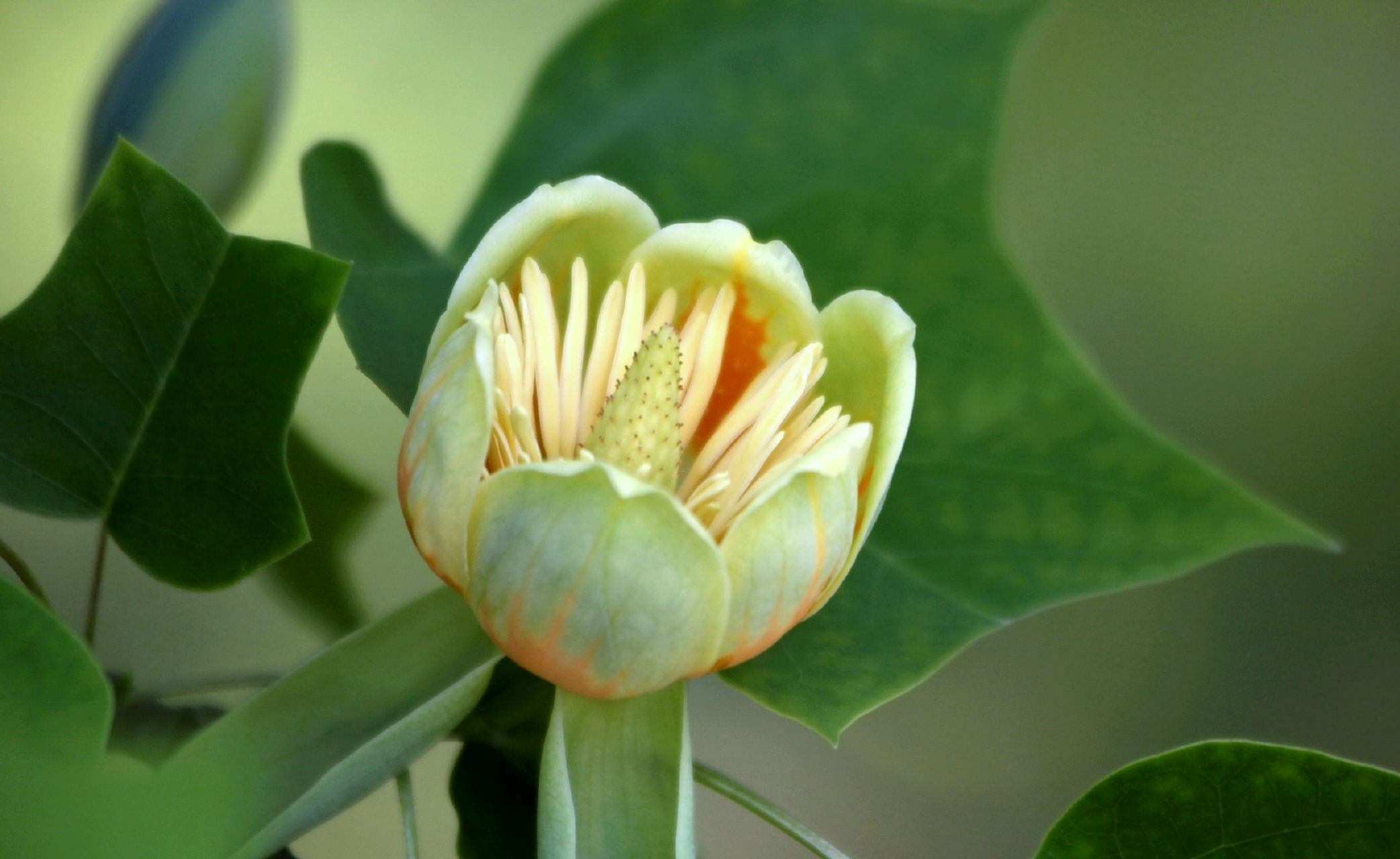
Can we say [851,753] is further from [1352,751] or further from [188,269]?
[188,269]

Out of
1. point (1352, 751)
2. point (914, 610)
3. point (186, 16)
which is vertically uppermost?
point (186, 16)

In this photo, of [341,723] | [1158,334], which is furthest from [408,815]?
[1158,334]

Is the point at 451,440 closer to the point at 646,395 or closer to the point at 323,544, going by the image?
the point at 646,395

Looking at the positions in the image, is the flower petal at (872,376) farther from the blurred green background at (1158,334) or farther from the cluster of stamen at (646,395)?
the blurred green background at (1158,334)

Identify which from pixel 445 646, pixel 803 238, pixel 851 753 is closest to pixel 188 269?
pixel 445 646

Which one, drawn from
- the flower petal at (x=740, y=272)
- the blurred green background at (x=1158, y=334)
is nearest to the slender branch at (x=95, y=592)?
the flower petal at (x=740, y=272)
